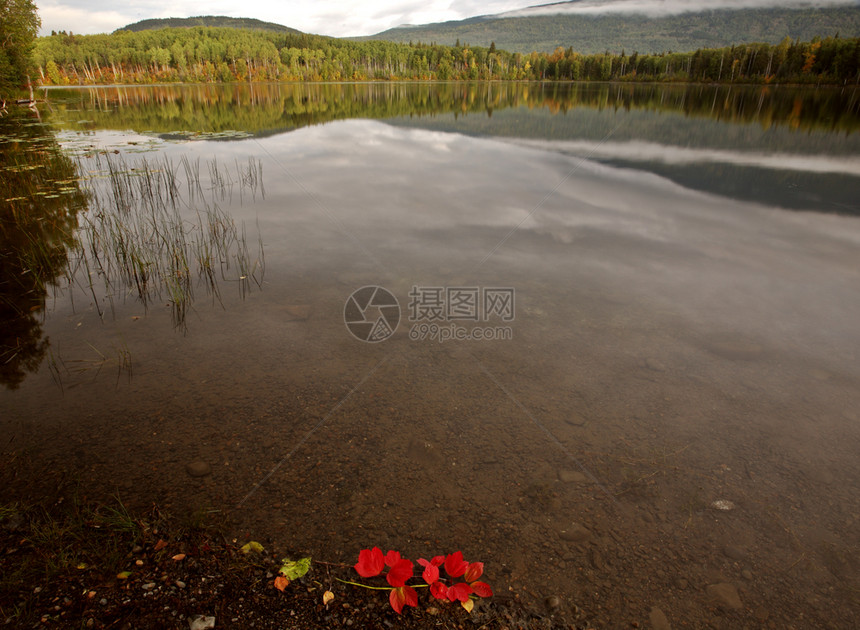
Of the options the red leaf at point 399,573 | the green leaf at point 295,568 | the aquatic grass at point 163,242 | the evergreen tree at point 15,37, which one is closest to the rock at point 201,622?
the green leaf at point 295,568

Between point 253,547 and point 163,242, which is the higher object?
point 163,242

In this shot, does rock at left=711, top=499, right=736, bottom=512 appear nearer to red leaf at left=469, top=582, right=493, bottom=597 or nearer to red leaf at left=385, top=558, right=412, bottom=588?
red leaf at left=469, top=582, right=493, bottom=597

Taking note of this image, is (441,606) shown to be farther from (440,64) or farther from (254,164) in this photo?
(440,64)

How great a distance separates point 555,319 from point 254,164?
11.8 metres

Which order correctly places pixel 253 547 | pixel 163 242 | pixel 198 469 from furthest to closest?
pixel 163 242, pixel 198 469, pixel 253 547

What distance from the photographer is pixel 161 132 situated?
21891mm

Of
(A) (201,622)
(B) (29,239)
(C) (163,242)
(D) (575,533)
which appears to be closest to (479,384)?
(D) (575,533)

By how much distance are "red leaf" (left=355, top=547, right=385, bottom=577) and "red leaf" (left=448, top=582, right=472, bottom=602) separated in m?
0.39

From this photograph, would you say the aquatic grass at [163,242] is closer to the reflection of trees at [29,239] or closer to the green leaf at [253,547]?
the reflection of trees at [29,239]

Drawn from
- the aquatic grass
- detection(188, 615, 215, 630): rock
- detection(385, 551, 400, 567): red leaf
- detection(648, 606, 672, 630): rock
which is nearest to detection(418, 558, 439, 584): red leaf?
detection(385, 551, 400, 567): red leaf

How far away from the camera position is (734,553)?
9.20 feet

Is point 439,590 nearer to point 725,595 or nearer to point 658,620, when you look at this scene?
point 658,620

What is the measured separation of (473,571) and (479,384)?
204cm

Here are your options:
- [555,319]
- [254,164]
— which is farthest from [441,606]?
[254,164]
